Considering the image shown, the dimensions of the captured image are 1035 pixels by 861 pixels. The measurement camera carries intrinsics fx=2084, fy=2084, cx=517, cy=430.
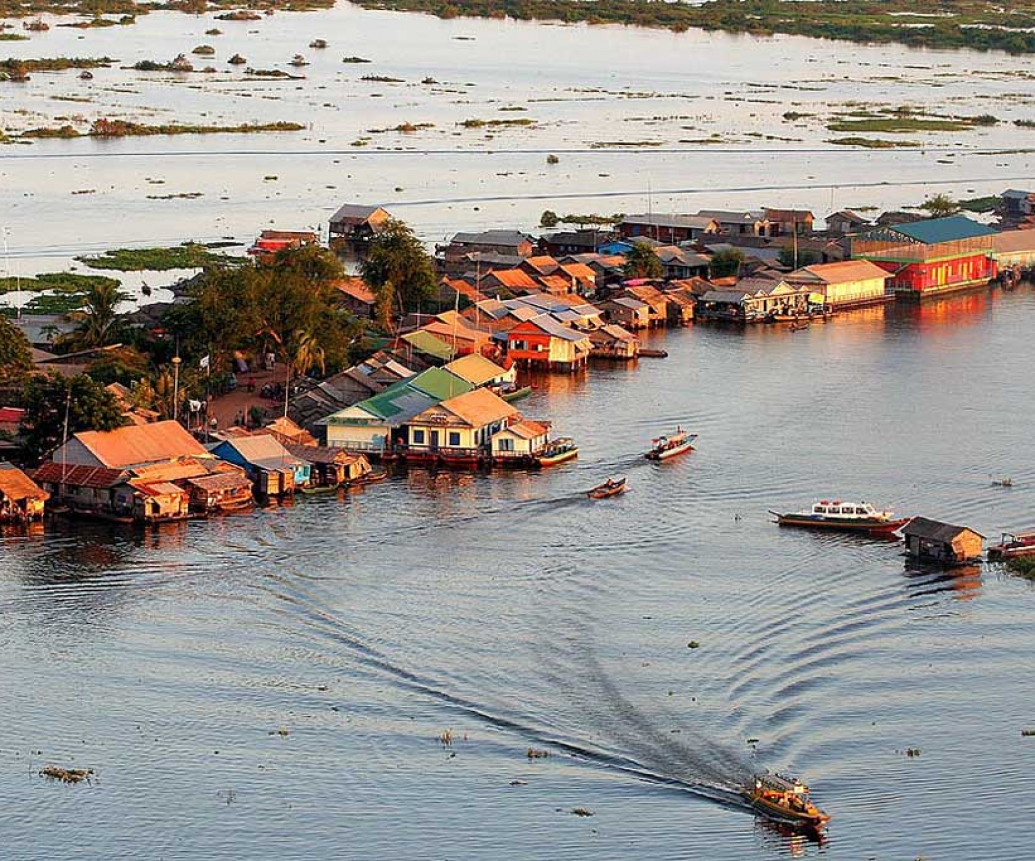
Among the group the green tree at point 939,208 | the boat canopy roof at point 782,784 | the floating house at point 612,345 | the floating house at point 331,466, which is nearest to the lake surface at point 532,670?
the boat canopy roof at point 782,784

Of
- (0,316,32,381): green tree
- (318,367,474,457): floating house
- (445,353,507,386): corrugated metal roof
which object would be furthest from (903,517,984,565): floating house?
(0,316,32,381): green tree

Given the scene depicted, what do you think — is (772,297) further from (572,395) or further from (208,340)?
(208,340)

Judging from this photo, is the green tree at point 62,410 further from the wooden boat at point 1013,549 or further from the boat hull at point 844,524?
the wooden boat at point 1013,549

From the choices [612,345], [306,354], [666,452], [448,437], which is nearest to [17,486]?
[448,437]

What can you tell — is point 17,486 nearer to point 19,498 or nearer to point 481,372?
point 19,498

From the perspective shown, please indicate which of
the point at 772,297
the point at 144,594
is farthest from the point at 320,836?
the point at 772,297
